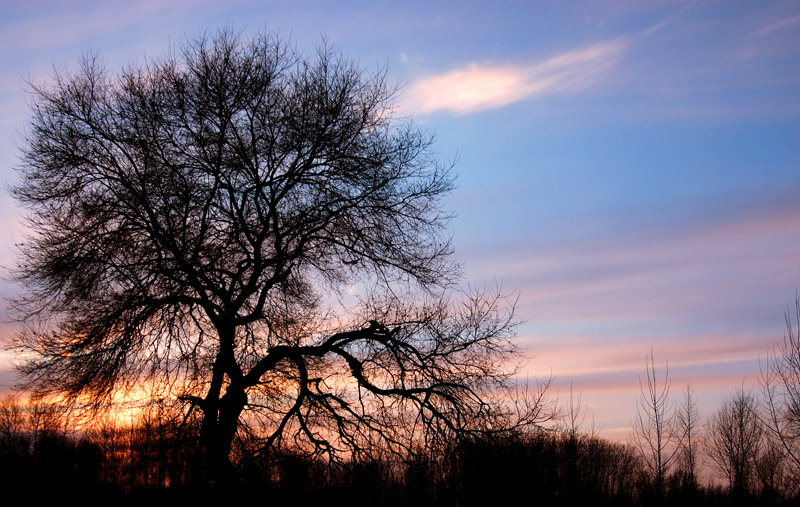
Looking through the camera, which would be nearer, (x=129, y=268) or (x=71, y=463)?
(x=129, y=268)

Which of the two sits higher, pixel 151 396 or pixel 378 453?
pixel 151 396

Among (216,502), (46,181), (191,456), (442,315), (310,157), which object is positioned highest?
(310,157)

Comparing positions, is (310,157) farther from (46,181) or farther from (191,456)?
(191,456)

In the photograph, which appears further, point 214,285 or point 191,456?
point 214,285

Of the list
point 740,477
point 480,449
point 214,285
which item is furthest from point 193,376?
point 740,477

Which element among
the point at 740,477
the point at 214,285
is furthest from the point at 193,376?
the point at 740,477

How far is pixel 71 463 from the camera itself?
1689 cm

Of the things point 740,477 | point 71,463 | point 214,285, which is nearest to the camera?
point 214,285

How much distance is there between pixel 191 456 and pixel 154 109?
23.0 feet

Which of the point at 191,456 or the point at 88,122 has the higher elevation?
the point at 88,122

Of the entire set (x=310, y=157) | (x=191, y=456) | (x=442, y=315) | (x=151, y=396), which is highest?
(x=310, y=157)

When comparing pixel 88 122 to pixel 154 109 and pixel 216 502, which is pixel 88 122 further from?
pixel 216 502

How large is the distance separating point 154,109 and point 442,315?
7319 millimetres

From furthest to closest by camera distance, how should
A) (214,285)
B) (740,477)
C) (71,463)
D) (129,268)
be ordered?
(740,477)
(71,463)
(214,285)
(129,268)
